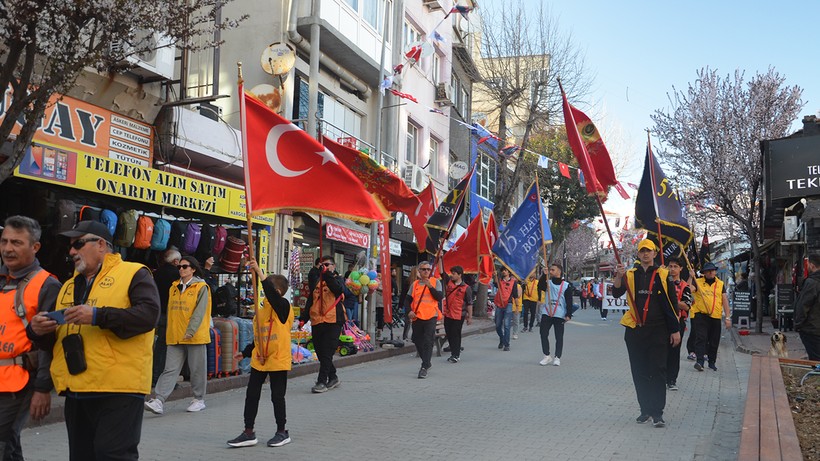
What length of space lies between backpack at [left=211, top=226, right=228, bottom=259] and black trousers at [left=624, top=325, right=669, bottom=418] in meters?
6.25

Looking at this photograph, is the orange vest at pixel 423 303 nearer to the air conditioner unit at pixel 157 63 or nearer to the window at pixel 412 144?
the air conditioner unit at pixel 157 63

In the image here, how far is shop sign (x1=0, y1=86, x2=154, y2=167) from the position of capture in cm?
1117

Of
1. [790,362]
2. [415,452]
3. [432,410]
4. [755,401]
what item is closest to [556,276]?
[790,362]

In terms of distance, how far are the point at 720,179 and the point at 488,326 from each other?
8.35 m

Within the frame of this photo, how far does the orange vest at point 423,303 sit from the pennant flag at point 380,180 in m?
2.18

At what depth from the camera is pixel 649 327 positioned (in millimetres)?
8117

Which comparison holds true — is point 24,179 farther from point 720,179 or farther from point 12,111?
point 720,179

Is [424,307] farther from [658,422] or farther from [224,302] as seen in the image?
[658,422]

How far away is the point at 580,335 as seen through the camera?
2236cm

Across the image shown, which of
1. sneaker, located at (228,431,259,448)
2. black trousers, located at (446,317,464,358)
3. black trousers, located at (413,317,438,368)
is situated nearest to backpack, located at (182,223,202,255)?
black trousers, located at (413,317,438,368)

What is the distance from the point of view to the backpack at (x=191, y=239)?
36.1 feet

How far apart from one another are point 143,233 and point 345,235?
946cm

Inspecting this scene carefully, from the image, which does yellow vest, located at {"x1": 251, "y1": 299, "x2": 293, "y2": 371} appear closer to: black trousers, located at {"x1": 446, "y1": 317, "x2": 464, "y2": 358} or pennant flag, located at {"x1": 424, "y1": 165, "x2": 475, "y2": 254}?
black trousers, located at {"x1": 446, "y1": 317, "x2": 464, "y2": 358}

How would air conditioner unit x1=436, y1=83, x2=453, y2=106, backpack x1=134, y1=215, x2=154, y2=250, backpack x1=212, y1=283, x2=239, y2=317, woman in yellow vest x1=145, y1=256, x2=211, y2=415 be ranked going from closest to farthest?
woman in yellow vest x1=145, y1=256, x2=211, y2=415
backpack x1=134, y1=215, x2=154, y2=250
backpack x1=212, y1=283, x2=239, y2=317
air conditioner unit x1=436, y1=83, x2=453, y2=106
